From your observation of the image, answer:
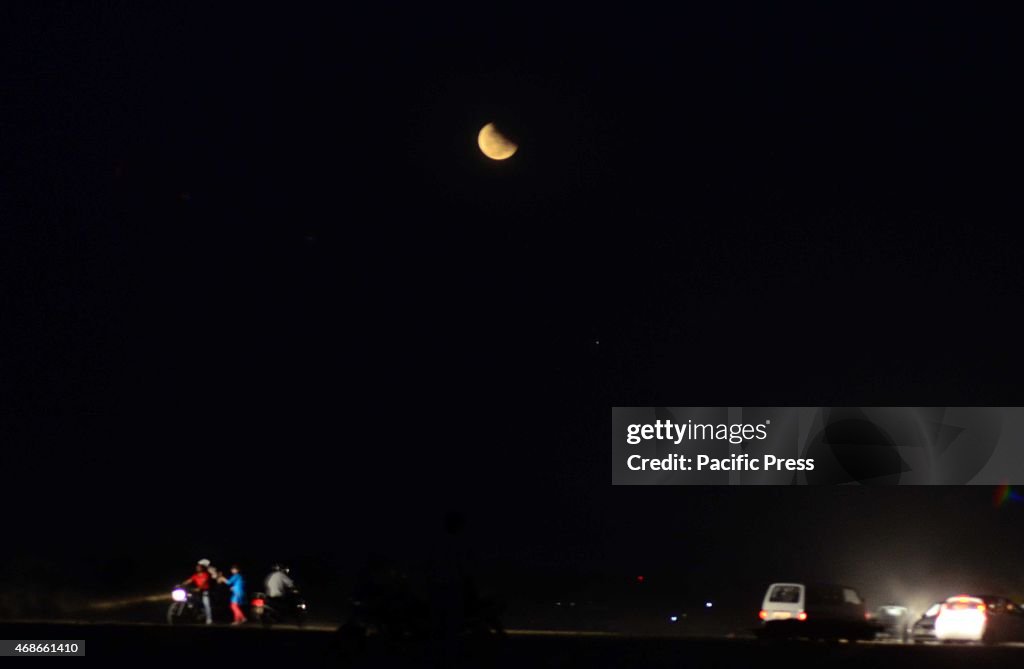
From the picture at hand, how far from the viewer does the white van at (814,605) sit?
3112 cm

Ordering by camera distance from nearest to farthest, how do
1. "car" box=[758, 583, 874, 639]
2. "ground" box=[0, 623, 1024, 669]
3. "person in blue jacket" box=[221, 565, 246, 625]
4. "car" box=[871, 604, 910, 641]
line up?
"ground" box=[0, 623, 1024, 669], "car" box=[758, 583, 874, 639], "person in blue jacket" box=[221, 565, 246, 625], "car" box=[871, 604, 910, 641]

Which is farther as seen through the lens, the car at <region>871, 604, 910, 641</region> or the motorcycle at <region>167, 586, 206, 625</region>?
the car at <region>871, 604, 910, 641</region>

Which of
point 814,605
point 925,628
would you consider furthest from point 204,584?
point 925,628

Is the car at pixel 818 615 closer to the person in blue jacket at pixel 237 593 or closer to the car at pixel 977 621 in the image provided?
the car at pixel 977 621

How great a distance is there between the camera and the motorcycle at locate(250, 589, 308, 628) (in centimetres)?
3181

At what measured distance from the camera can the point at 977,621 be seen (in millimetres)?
32625

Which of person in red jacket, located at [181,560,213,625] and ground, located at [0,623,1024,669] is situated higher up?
person in red jacket, located at [181,560,213,625]

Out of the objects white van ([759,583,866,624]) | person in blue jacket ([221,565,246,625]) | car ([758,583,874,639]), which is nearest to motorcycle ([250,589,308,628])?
person in blue jacket ([221,565,246,625])

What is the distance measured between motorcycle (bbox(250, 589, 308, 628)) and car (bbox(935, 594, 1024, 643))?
1456 centimetres

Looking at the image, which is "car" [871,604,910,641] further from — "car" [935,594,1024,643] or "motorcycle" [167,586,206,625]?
"motorcycle" [167,586,206,625]

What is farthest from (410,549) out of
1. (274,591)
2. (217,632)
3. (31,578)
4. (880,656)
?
(880,656)

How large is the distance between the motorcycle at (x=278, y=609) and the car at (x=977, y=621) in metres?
14.6

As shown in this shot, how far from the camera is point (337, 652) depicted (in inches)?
782

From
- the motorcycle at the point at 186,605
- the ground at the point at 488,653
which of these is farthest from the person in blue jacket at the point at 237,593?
the ground at the point at 488,653
